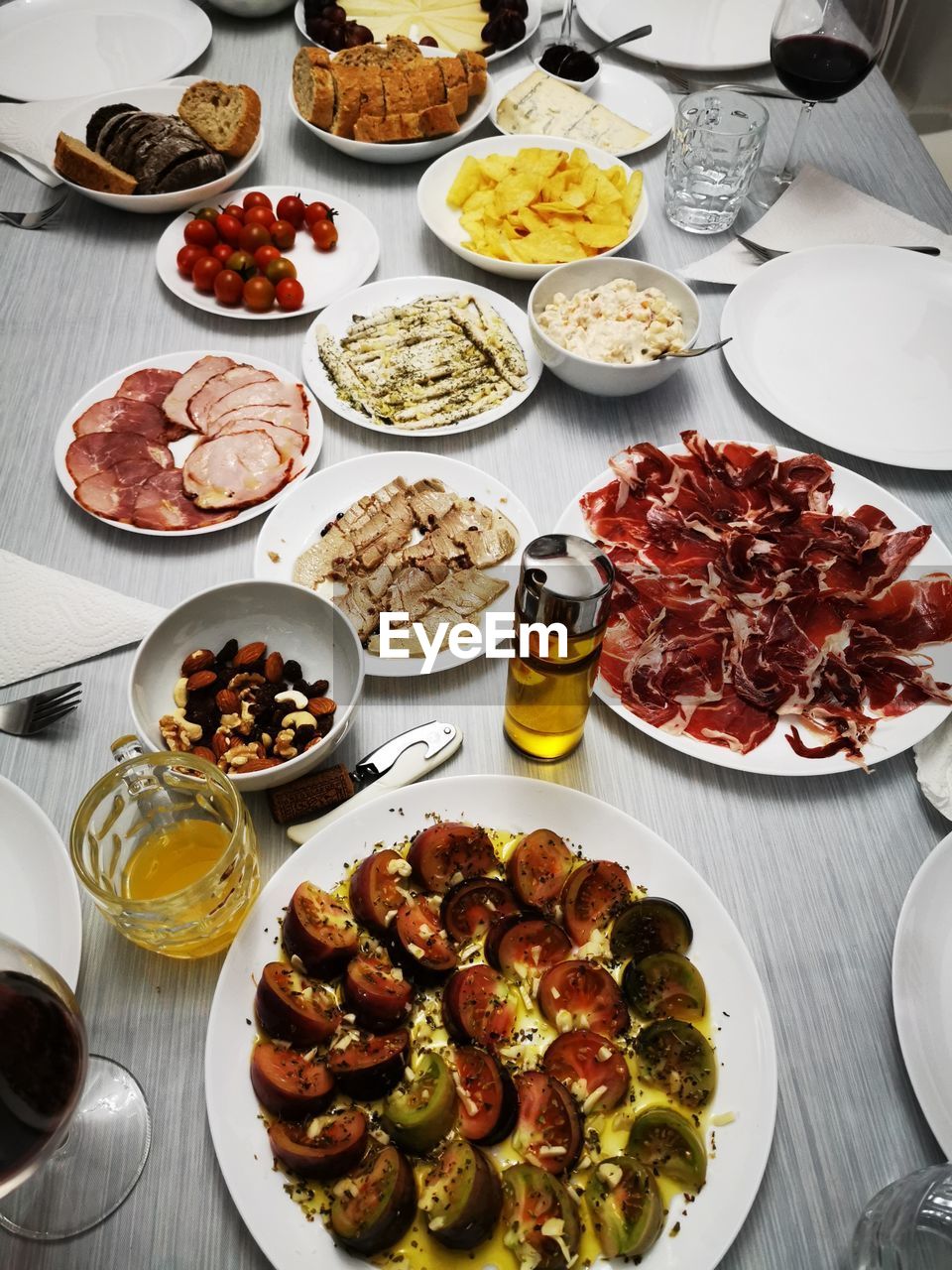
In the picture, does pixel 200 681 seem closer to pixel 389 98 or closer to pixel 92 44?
pixel 389 98

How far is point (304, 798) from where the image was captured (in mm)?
1102

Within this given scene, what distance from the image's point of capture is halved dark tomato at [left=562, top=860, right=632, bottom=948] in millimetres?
1006

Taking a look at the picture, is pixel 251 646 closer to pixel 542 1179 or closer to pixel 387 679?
pixel 387 679

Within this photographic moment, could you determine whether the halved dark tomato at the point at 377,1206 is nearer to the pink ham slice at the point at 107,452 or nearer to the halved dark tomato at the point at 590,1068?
the halved dark tomato at the point at 590,1068

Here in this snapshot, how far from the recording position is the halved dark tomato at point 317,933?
94cm

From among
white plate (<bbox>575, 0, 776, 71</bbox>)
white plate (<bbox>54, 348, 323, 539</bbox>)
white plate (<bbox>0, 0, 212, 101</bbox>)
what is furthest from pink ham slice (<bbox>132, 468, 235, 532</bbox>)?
white plate (<bbox>575, 0, 776, 71</bbox>)

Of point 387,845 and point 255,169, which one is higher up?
point 255,169

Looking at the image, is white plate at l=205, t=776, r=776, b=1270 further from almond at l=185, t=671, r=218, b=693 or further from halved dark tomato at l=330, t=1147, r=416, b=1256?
almond at l=185, t=671, r=218, b=693

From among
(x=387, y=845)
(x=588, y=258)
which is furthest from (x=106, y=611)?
(x=588, y=258)

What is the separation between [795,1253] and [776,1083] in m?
0.15

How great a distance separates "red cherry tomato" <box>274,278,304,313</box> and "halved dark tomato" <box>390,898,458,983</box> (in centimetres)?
126

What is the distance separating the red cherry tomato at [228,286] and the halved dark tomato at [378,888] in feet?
4.06

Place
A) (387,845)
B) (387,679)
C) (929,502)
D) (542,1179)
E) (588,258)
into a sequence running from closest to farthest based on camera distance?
(542,1179)
(387,845)
(387,679)
(929,502)
(588,258)

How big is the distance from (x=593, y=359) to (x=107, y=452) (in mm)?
846
